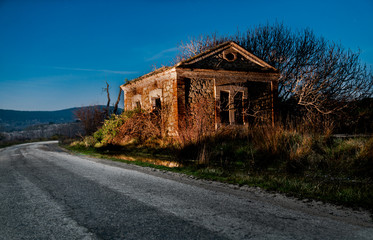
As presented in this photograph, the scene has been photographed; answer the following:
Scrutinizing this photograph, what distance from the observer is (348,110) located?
17672 millimetres

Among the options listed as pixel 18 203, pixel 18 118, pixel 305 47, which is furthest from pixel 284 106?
→ pixel 18 118

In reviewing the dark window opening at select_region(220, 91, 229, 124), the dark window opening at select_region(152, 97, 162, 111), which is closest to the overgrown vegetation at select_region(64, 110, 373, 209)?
the dark window opening at select_region(220, 91, 229, 124)

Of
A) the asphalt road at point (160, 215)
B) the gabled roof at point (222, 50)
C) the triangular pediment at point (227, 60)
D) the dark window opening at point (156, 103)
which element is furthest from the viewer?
the dark window opening at point (156, 103)

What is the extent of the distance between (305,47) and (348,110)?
7806 mm

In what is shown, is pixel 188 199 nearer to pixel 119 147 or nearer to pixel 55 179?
pixel 55 179

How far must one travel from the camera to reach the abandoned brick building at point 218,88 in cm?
1388

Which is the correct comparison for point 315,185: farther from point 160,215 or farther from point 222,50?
point 222,50

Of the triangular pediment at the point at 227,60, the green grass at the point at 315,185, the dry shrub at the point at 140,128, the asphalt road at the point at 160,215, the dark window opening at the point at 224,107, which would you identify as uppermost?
the triangular pediment at the point at 227,60

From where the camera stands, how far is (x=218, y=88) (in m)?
14.5

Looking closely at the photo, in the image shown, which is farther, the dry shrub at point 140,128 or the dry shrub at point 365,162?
the dry shrub at point 140,128

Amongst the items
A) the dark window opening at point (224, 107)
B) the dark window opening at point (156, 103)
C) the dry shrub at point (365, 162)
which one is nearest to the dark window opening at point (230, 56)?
the dark window opening at point (224, 107)

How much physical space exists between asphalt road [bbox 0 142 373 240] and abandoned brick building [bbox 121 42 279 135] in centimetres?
873

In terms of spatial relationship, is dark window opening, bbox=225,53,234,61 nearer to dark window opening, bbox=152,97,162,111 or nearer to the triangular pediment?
the triangular pediment

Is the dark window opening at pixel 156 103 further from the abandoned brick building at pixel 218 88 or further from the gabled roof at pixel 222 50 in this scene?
the gabled roof at pixel 222 50
